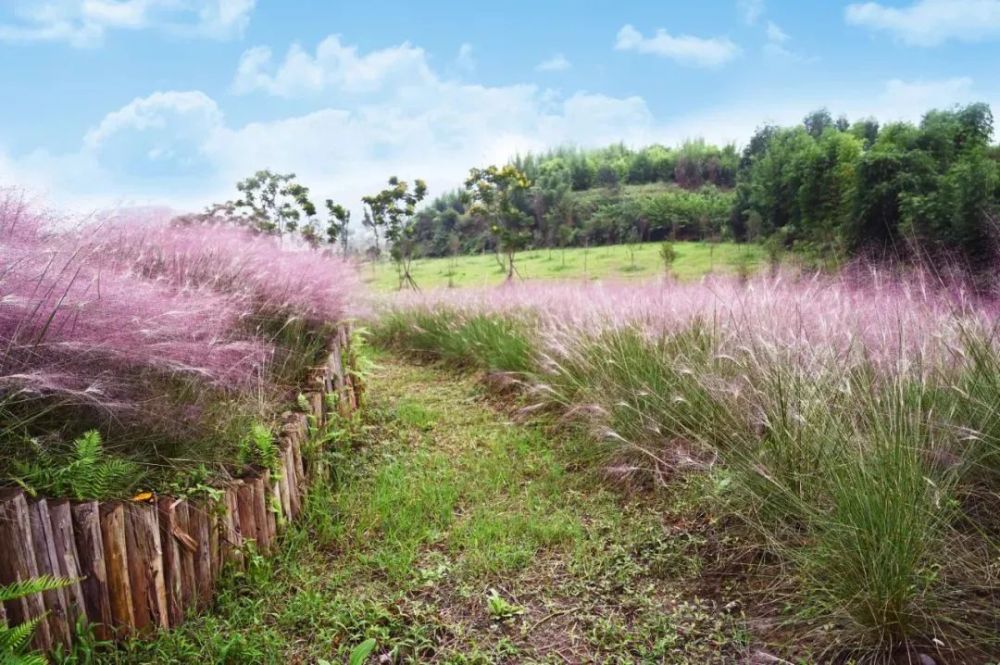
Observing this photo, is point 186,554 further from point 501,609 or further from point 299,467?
point 501,609

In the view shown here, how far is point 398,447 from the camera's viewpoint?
371cm

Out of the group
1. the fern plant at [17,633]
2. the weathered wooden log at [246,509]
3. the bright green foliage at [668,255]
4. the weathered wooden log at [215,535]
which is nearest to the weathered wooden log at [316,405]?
the weathered wooden log at [246,509]

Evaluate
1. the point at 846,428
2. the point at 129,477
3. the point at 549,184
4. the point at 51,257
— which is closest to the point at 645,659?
the point at 846,428

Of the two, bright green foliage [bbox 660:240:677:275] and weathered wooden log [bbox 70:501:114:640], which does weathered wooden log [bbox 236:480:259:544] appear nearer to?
weathered wooden log [bbox 70:501:114:640]

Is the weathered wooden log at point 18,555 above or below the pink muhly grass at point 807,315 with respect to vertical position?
below

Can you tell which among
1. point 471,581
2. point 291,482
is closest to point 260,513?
point 291,482

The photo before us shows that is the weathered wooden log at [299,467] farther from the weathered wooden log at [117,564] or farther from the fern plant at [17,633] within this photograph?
the fern plant at [17,633]

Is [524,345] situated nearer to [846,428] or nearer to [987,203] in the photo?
[846,428]

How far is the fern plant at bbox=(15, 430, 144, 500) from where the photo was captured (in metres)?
1.71

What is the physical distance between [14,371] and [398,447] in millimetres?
2181

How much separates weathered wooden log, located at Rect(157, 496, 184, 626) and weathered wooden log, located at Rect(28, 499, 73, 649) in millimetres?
274

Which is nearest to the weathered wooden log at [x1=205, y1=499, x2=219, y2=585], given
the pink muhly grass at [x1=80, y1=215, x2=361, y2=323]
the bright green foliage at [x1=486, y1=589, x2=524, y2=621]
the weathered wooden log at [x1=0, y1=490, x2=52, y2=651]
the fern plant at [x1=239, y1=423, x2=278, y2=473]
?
the fern plant at [x1=239, y1=423, x2=278, y2=473]

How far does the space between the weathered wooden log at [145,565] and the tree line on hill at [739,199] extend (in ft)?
11.6

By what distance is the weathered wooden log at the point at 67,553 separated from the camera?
163cm
